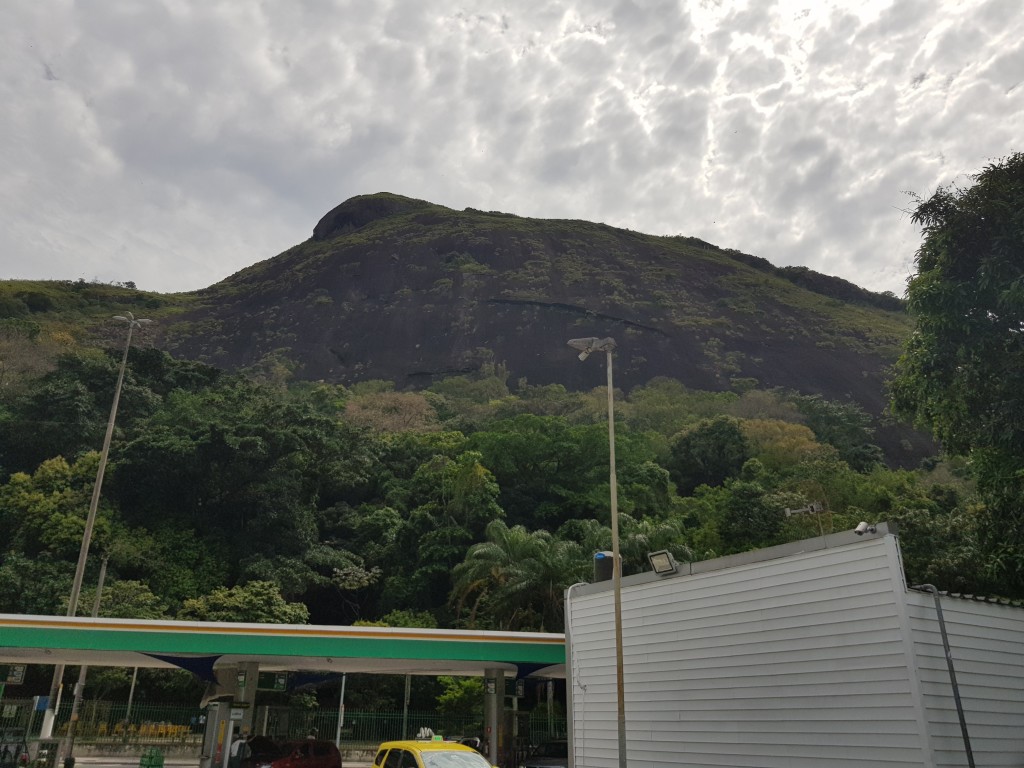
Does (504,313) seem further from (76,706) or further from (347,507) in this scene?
(76,706)

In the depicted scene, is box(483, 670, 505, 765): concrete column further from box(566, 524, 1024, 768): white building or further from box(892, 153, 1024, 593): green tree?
box(892, 153, 1024, 593): green tree

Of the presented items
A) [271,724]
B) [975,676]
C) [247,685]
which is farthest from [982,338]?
[271,724]

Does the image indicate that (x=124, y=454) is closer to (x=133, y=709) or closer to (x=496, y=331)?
(x=133, y=709)

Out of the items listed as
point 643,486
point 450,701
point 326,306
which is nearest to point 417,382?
point 326,306

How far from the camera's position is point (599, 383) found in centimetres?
11794

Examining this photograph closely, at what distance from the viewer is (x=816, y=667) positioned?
461 inches

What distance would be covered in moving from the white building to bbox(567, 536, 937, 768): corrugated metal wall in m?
0.02

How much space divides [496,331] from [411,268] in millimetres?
26540

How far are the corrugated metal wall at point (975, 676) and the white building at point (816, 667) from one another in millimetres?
22

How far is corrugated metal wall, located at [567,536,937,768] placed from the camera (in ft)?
35.4

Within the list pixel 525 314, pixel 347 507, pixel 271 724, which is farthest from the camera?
pixel 525 314

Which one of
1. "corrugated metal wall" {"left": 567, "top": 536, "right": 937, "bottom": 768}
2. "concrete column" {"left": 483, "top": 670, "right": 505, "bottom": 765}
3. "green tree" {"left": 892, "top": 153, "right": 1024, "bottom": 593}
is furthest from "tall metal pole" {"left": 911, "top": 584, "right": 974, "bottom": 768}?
"concrete column" {"left": 483, "top": 670, "right": 505, "bottom": 765}

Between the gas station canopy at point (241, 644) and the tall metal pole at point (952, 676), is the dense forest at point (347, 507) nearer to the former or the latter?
the gas station canopy at point (241, 644)

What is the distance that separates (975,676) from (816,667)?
7.59ft
